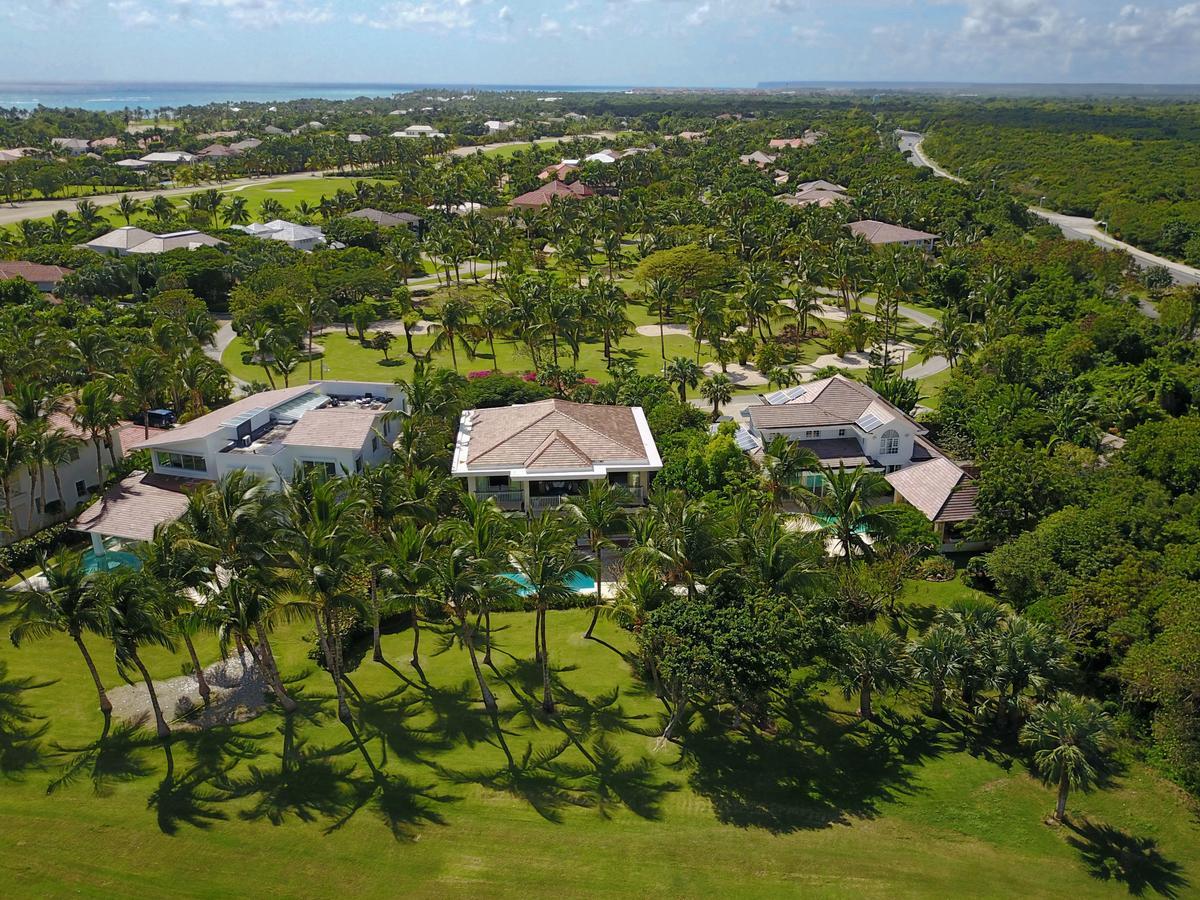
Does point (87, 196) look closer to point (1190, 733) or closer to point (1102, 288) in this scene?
point (1102, 288)

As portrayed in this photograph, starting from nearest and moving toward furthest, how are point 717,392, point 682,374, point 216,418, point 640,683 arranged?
1. point 640,683
2. point 216,418
3. point 717,392
4. point 682,374

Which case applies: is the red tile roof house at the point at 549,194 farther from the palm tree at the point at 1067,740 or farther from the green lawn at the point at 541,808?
the palm tree at the point at 1067,740

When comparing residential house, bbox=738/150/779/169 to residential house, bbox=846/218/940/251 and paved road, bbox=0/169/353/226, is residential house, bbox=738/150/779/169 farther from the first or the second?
paved road, bbox=0/169/353/226

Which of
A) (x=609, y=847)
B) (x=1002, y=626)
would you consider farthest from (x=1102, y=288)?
(x=609, y=847)

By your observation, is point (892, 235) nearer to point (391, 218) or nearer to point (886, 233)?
point (886, 233)

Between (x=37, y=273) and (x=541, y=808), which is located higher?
(x=37, y=273)

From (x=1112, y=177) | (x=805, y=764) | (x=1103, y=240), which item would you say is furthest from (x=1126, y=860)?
(x=1112, y=177)
